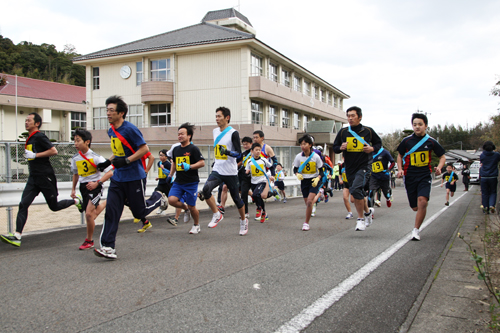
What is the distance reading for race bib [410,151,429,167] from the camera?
6.73 m

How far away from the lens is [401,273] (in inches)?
184

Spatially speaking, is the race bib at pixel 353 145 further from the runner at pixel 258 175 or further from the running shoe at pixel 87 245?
the running shoe at pixel 87 245

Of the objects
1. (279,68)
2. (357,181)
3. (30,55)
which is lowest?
(357,181)

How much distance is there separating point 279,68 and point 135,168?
32.5 metres

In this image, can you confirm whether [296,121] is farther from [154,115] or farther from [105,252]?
[105,252]

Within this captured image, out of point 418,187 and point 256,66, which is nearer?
point 418,187

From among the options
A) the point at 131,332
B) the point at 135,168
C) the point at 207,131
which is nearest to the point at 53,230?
the point at 135,168

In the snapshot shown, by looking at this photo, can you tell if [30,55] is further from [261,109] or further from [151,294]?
[151,294]

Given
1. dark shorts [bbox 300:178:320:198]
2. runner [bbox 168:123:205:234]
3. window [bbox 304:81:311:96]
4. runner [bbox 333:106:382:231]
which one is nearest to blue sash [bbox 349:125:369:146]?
runner [bbox 333:106:382:231]

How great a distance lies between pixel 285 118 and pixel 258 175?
30.2 metres

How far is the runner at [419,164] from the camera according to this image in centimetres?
669

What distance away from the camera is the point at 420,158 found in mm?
6754

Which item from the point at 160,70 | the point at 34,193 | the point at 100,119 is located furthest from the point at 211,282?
the point at 100,119

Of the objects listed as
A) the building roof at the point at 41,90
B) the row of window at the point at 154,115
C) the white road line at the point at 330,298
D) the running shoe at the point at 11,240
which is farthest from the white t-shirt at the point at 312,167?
the building roof at the point at 41,90
